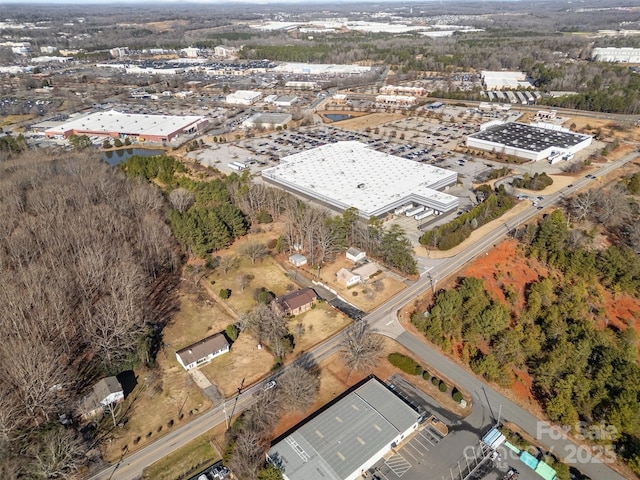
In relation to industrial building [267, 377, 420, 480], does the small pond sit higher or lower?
lower

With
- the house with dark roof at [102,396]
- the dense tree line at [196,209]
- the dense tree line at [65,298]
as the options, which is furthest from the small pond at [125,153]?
the house with dark roof at [102,396]

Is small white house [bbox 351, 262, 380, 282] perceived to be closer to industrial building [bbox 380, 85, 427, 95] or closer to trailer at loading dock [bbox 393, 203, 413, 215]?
trailer at loading dock [bbox 393, 203, 413, 215]

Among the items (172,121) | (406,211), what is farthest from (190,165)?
(406,211)

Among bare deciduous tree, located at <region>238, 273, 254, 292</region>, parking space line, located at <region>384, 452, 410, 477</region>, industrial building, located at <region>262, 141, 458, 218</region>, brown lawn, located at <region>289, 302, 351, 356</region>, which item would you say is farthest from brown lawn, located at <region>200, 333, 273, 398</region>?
industrial building, located at <region>262, 141, 458, 218</region>

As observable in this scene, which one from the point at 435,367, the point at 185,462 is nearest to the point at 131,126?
the point at 185,462

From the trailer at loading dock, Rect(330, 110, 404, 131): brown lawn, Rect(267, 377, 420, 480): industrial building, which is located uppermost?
Rect(267, 377, 420, 480): industrial building

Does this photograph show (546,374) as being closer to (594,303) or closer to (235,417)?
(594,303)

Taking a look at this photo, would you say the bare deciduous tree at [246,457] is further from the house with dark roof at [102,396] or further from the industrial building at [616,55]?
the industrial building at [616,55]
